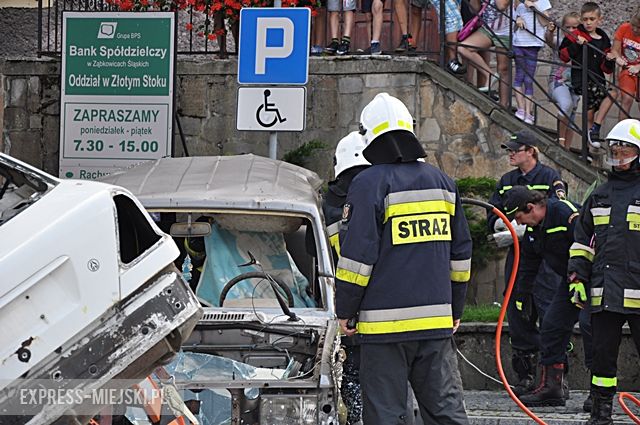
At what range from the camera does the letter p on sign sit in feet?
32.7

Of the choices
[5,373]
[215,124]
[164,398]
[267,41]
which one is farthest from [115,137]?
[5,373]

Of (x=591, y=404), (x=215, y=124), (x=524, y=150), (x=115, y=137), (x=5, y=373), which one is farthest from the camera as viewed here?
(x=215, y=124)

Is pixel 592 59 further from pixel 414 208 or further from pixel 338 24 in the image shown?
pixel 414 208

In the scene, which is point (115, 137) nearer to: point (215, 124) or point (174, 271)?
point (215, 124)

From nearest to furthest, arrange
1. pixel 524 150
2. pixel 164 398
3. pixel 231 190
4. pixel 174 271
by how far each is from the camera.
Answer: pixel 174 271 → pixel 164 398 → pixel 231 190 → pixel 524 150

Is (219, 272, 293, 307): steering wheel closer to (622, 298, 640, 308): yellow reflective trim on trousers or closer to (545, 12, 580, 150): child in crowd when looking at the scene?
(622, 298, 640, 308): yellow reflective trim on trousers

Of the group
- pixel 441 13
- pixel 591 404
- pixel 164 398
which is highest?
pixel 441 13

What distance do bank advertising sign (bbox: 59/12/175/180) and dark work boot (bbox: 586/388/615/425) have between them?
510 centimetres

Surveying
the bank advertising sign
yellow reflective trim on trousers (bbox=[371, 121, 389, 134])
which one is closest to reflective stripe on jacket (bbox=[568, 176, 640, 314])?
yellow reflective trim on trousers (bbox=[371, 121, 389, 134])

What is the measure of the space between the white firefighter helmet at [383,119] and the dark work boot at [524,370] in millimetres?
3619

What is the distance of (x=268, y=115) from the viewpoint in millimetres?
9812

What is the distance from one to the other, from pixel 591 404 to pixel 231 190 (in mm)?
3200

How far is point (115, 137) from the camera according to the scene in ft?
39.0

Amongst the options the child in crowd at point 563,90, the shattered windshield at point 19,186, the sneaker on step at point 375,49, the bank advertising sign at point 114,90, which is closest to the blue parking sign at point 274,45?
the bank advertising sign at point 114,90
